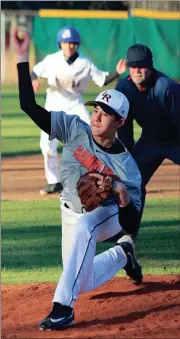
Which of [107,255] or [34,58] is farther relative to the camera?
[34,58]

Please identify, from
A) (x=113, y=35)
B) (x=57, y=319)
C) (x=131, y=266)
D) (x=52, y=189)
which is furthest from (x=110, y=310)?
(x=113, y=35)

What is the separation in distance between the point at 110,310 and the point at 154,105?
258 centimetres

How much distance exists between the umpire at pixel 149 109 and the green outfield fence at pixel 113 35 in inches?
1037

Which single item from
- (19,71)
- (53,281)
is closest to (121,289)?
(53,281)

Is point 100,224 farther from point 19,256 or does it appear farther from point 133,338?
point 19,256

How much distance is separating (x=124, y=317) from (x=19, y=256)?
9.39 feet

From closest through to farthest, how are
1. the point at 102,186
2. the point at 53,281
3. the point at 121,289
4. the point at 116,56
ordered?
the point at 102,186 < the point at 121,289 < the point at 53,281 < the point at 116,56

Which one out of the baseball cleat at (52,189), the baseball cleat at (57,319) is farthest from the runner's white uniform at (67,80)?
the baseball cleat at (57,319)

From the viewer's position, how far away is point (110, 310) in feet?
21.9

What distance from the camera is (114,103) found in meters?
6.61

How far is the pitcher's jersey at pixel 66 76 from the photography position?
13.5 meters

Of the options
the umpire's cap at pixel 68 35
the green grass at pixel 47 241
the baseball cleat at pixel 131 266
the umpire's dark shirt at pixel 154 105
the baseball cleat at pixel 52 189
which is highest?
the umpire's dark shirt at pixel 154 105

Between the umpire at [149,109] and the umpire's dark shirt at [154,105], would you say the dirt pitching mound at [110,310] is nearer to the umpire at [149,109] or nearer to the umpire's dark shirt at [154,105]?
the umpire at [149,109]

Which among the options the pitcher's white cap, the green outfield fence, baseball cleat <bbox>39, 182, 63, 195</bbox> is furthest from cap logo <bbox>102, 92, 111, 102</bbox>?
the green outfield fence
